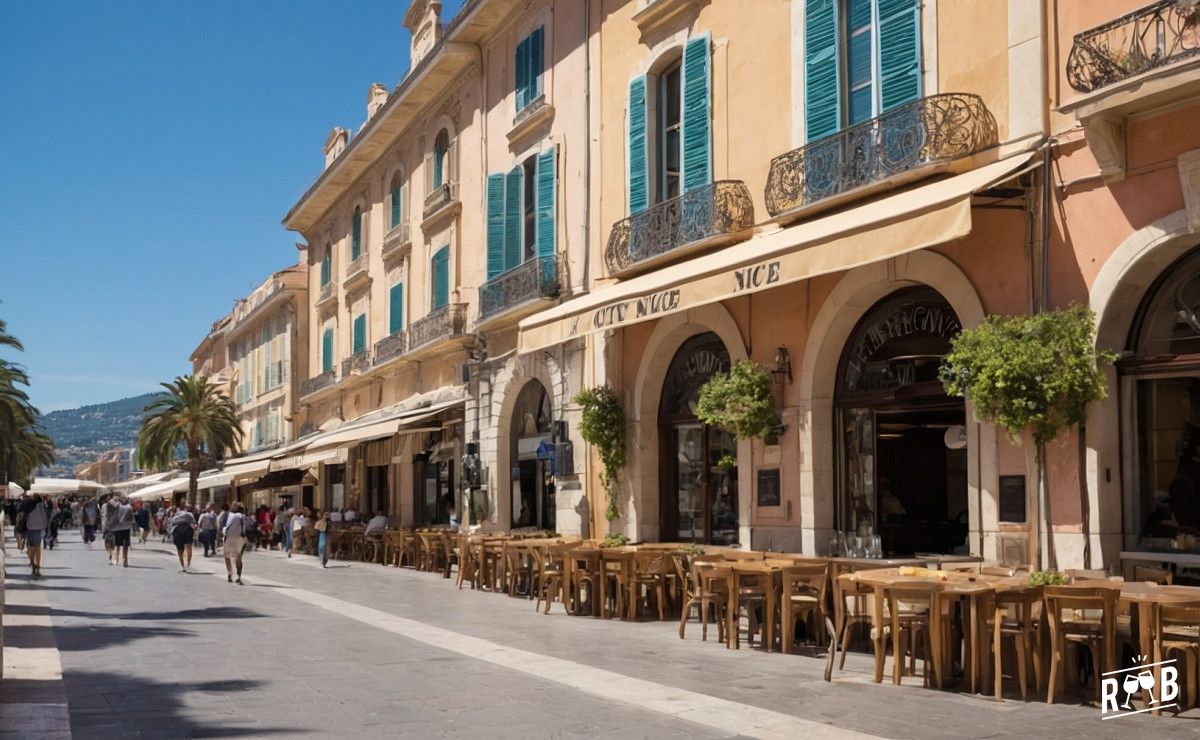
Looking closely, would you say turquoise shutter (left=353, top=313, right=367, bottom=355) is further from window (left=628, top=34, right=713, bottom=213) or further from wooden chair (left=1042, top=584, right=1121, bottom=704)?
wooden chair (left=1042, top=584, right=1121, bottom=704)

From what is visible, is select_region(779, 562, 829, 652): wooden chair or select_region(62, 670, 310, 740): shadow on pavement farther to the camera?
select_region(779, 562, 829, 652): wooden chair

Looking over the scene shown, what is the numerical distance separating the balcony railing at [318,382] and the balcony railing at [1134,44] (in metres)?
26.9

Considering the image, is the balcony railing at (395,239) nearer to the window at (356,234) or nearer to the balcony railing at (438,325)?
the balcony railing at (438,325)

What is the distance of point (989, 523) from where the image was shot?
11.3 metres

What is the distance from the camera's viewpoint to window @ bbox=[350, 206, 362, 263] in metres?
33.7

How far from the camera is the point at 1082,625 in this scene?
8.58 metres

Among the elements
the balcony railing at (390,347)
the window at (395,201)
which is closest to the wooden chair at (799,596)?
the balcony railing at (390,347)

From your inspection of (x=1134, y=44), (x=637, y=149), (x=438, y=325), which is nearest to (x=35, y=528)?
(x=438, y=325)

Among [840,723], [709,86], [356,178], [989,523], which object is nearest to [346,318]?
[356,178]

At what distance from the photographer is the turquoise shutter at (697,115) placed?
16.3 metres

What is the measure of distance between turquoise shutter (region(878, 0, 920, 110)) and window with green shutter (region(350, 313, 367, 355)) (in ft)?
70.7

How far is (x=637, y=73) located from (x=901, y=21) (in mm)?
5831

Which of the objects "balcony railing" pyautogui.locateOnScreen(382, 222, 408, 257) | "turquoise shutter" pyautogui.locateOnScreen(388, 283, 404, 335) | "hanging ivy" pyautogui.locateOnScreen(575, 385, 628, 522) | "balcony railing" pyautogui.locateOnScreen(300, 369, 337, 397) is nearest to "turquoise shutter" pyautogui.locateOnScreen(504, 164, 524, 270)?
"hanging ivy" pyautogui.locateOnScreen(575, 385, 628, 522)

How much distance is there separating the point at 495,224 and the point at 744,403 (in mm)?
9580
